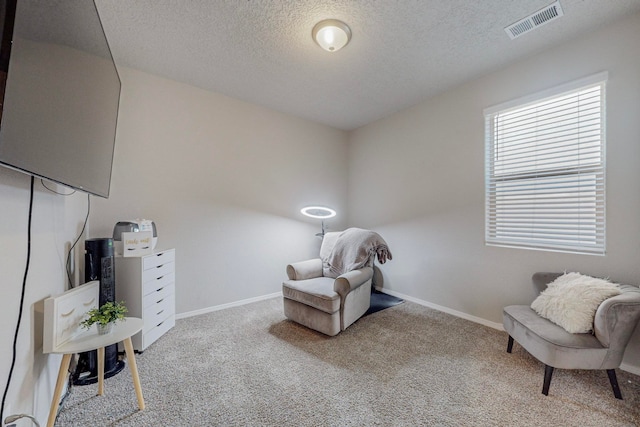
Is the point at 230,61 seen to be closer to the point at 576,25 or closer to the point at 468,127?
the point at 468,127

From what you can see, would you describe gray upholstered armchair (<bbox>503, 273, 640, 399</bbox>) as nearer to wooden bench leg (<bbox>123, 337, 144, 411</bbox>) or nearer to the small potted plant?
wooden bench leg (<bbox>123, 337, 144, 411</bbox>)

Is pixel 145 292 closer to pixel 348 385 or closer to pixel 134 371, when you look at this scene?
pixel 134 371

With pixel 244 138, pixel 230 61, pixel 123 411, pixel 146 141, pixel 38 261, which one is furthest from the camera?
pixel 244 138

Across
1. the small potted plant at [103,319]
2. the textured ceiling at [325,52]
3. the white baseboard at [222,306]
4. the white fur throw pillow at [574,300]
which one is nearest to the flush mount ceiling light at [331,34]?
the textured ceiling at [325,52]

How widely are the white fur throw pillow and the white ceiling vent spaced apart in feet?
6.29

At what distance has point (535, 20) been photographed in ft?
6.15

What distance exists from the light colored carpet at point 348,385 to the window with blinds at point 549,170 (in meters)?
1.03

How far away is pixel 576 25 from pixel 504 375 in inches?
106

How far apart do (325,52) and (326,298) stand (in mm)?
2213

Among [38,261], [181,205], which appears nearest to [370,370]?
[38,261]

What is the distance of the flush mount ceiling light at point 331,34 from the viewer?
6.20 feet

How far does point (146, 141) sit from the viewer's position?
Answer: 101 inches

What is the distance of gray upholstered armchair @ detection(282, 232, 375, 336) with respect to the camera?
2.32 meters

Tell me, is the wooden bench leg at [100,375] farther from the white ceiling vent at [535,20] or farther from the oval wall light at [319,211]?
the white ceiling vent at [535,20]
